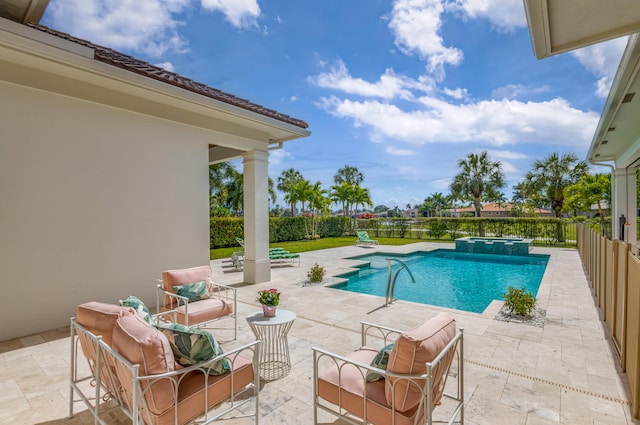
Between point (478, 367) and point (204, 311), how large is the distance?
158 inches

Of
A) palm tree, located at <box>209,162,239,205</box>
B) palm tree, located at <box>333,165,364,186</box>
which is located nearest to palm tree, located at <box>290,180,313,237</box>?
palm tree, located at <box>209,162,239,205</box>

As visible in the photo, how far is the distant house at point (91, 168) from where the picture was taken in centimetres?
502

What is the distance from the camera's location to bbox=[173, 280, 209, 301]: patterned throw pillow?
5.12m

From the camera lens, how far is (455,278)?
11.4 meters

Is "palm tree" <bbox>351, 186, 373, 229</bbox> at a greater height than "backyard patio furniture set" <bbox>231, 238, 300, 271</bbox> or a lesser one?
greater

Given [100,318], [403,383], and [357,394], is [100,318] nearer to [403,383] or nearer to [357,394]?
[357,394]

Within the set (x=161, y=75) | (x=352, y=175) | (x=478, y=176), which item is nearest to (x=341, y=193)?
(x=478, y=176)

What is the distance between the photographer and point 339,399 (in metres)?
2.54

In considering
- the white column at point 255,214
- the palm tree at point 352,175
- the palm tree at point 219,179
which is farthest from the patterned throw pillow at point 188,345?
the palm tree at point 352,175

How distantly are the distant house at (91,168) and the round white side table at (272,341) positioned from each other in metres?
4.05

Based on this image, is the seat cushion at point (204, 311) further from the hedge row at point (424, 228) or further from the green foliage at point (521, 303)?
the hedge row at point (424, 228)

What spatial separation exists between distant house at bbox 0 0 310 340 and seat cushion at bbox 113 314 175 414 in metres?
4.51

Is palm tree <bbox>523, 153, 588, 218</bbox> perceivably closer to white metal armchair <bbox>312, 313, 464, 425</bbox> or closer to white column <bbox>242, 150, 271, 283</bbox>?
white column <bbox>242, 150, 271, 283</bbox>

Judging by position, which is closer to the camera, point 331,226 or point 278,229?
point 278,229
